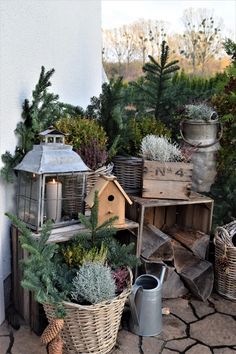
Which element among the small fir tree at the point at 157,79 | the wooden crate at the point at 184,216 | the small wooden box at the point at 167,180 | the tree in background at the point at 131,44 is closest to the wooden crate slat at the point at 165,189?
the small wooden box at the point at 167,180

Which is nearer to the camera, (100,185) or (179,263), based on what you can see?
(100,185)

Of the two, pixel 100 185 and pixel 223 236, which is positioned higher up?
pixel 100 185

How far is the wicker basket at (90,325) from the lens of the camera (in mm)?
1966

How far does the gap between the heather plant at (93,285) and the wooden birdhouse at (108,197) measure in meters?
0.40

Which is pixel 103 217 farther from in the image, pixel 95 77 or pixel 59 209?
pixel 95 77

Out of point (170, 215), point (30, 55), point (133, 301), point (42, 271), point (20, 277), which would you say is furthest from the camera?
point (170, 215)

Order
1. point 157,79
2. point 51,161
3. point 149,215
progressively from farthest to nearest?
point 157,79 → point 149,215 → point 51,161

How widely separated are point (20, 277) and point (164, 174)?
1165 mm

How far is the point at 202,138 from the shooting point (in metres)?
3.24

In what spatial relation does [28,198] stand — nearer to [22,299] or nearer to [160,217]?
[22,299]

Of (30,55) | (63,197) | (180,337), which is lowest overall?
(180,337)

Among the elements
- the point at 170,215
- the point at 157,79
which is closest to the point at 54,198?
the point at 170,215

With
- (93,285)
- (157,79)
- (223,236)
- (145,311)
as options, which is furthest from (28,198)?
(157,79)

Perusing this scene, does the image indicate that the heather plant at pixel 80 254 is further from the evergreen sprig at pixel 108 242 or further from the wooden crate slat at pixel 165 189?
the wooden crate slat at pixel 165 189
